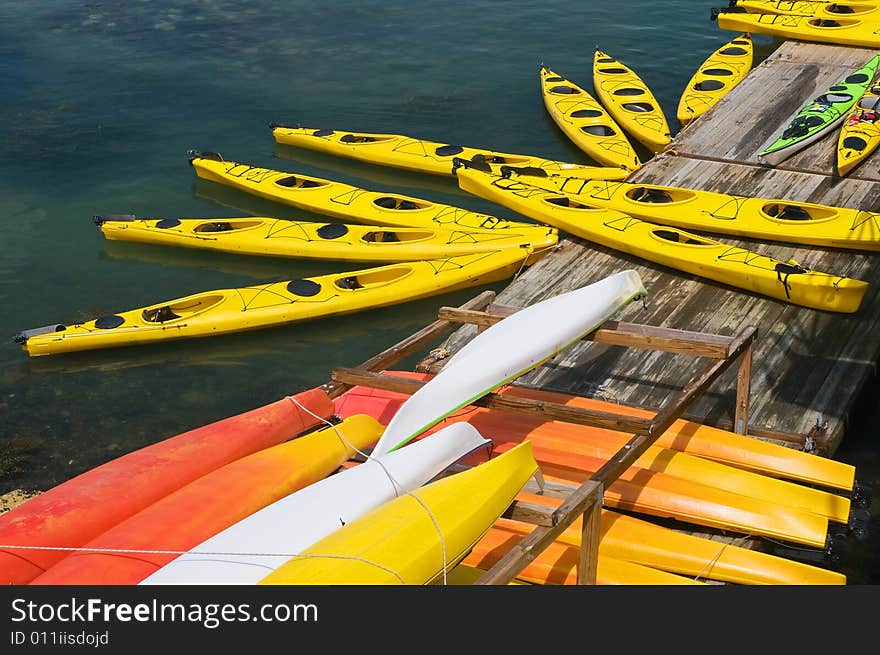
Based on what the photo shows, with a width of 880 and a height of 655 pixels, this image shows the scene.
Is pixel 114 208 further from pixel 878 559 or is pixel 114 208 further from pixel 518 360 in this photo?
pixel 878 559

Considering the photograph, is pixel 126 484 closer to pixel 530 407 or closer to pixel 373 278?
pixel 530 407

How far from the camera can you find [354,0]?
88.6 feet

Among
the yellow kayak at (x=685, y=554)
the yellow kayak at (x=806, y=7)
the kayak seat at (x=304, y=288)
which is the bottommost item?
the yellow kayak at (x=685, y=554)

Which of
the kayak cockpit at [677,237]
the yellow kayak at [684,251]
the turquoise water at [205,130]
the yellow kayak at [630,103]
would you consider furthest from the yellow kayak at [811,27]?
the kayak cockpit at [677,237]

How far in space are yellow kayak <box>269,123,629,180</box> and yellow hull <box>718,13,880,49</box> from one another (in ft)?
22.8

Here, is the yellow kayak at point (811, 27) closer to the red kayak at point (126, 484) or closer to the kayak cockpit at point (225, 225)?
the kayak cockpit at point (225, 225)

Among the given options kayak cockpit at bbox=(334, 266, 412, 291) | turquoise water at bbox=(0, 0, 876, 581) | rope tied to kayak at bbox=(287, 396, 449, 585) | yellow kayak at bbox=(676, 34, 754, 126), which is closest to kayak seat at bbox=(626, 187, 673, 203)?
turquoise water at bbox=(0, 0, 876, 581)

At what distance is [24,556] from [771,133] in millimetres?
13380

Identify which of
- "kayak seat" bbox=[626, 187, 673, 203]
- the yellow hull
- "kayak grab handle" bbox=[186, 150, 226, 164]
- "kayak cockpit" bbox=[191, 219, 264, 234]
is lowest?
"kayak cockpit" bbox=[191, 219, 264, 234]

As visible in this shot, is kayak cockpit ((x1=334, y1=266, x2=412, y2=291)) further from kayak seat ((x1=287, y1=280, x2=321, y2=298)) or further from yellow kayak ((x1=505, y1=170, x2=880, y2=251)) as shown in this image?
yellow kayak ((x1=505, y1=170, x2=880, y2=251))

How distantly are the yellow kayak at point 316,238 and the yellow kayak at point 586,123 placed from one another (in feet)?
10.9

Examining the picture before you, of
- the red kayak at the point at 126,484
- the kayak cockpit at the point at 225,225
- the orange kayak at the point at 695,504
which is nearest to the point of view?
the red kayak at the point at 126,484

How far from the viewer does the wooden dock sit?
33.4 feet

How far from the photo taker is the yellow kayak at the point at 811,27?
19734 millimetres
